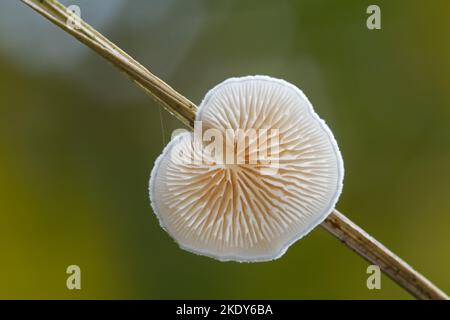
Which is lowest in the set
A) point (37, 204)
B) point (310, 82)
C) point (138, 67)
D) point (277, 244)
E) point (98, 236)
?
point (277, 244)

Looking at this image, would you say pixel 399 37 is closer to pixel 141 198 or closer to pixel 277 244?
pixel 141 198

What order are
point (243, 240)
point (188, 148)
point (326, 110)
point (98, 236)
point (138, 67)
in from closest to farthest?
1. point (138, 67)
2. point (188, 148)
3. point (243, 240)
4. point (98, 236)
5. point (326, 110)

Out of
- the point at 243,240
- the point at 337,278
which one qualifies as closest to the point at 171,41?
the point at 337,278

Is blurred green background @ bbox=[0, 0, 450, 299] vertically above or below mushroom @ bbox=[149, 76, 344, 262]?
above

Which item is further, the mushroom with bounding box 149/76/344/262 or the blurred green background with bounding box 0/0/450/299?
the blurred green background with bounding box 0/0/450/299
